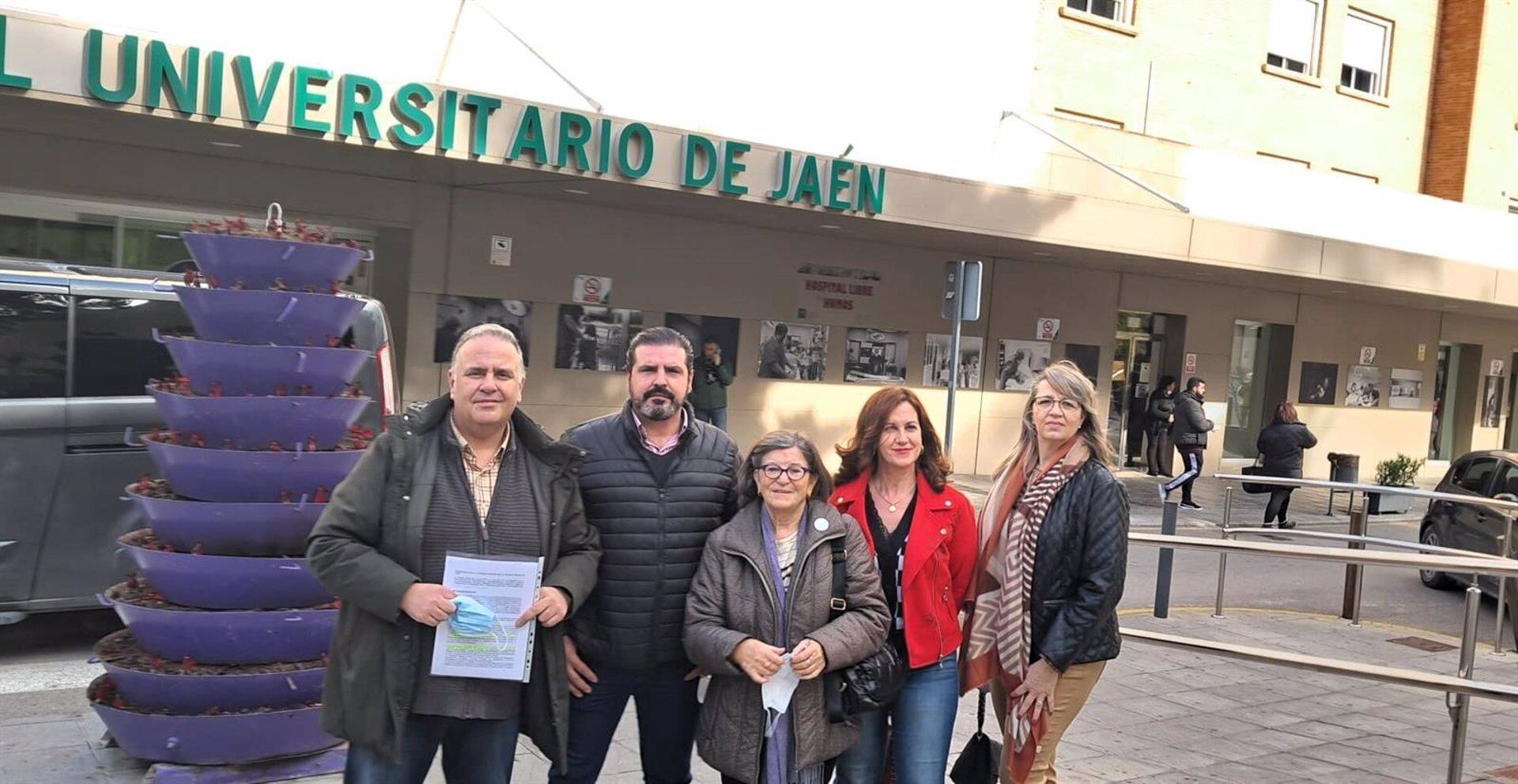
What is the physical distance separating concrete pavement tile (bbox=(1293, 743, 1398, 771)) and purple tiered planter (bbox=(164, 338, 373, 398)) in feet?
15.8

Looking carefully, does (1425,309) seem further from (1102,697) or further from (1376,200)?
(1102,697)

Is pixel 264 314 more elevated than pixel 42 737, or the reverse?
pixel 264 314

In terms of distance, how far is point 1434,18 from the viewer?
1066 inches

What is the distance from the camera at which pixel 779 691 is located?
377 centimetres

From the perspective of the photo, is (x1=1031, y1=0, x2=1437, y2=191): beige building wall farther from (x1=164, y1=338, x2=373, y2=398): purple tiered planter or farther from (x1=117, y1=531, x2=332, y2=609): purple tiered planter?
(x1=117, y1=531, x2=332, y2=609): purple tiered planter

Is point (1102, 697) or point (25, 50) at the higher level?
point (25, 50)

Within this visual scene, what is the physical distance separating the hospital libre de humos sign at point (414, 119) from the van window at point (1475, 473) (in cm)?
681

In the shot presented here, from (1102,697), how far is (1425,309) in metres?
22.9

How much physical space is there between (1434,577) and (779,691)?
10900 mm

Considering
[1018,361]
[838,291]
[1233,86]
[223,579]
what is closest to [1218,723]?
[223,579]

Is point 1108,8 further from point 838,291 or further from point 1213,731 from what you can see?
point 1213,731

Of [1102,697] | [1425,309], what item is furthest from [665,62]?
[1425,309]

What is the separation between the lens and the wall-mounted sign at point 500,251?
15180 mm

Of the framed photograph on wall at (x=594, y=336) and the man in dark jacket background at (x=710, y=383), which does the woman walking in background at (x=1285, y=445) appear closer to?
the man in dark jacket background at (x=710, y=383)
